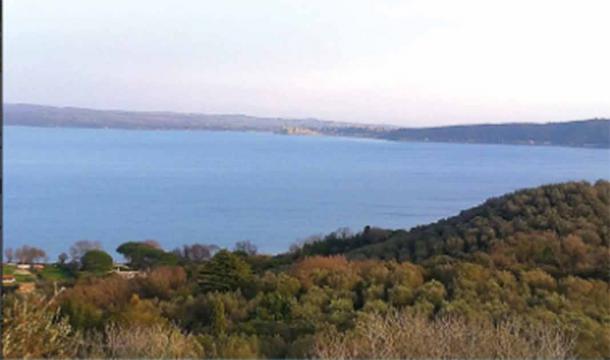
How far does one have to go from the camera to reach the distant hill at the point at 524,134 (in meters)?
53.1

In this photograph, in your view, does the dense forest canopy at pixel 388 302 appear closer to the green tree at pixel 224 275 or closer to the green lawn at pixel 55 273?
the green tree at pixel 224 275

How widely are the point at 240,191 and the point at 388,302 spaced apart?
40.1 m

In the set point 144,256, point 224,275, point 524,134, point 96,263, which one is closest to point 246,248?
point 144,256

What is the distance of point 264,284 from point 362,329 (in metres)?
4.50

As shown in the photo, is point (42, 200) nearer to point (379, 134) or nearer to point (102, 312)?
point (102, 312)

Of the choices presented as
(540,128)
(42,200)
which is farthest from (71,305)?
(540,128)

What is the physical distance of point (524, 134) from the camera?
7181 centimetres

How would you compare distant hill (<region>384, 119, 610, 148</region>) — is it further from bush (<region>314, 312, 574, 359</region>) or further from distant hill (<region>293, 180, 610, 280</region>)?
bush (<region>314, 312, 574, 359</region>)

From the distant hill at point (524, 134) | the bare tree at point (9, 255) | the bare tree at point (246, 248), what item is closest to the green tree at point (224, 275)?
the bare tree at point (246, 248)

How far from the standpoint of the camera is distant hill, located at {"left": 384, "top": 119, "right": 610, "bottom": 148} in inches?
2090

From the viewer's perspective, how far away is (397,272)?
10.3 metres

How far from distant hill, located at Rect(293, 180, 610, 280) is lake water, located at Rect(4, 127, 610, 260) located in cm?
1373

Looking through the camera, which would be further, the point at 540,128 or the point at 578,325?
the point at 540,128

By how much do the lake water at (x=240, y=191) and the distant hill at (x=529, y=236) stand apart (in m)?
13.7
